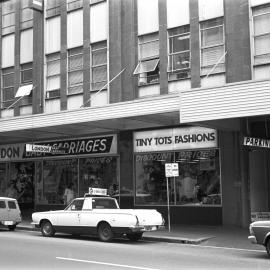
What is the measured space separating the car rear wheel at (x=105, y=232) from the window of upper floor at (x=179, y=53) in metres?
8.38

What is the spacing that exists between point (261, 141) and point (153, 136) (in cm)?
705

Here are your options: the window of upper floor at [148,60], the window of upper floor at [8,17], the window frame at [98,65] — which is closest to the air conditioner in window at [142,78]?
the window of upper floor at [148,60]

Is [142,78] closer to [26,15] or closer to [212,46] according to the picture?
[212,46]

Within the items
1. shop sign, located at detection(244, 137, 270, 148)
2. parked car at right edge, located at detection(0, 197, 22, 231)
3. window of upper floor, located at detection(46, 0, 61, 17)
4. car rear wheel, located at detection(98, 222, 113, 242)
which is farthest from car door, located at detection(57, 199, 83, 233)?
window of upper floor, located at detection(46, 0, 61, 17)

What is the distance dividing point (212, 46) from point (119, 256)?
11.7 meters

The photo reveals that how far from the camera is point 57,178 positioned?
1086 inches

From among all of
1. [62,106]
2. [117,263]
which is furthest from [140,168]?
[117,263]

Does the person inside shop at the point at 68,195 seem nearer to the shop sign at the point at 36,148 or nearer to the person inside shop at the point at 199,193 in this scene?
the shop sign at the point at 36,148

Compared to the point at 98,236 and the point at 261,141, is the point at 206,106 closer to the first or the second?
the point at 261,141

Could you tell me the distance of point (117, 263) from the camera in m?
11.4

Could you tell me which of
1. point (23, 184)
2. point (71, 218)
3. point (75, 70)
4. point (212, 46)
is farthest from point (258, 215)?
point (23, 184)

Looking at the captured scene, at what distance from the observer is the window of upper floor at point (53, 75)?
26906mm

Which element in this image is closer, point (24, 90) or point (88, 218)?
point (88, 218)

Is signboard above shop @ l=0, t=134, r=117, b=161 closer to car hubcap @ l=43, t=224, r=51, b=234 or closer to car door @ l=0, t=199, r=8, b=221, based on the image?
car door @ l=0, t=199, r=8, b=221
